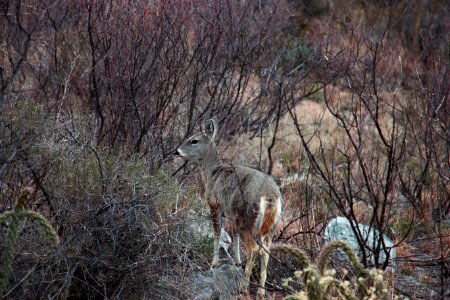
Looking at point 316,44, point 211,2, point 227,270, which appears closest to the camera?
point 227,270

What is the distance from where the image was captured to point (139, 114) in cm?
823

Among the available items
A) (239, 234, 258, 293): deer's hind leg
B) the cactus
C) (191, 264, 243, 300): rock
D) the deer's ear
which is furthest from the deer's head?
the cactus

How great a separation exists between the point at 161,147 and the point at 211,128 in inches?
31.0

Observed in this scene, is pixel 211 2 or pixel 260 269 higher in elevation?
pixel 211 2

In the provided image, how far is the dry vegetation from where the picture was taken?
620 cm

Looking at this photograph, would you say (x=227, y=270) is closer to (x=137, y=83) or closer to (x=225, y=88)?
(x=137, y=83)

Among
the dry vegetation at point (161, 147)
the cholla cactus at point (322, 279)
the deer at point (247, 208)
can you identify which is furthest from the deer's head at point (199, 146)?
the cholla cactus at point (322, 279)

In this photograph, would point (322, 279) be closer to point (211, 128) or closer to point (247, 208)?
point (247, 208)

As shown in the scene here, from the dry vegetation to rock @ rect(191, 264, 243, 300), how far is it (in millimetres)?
178

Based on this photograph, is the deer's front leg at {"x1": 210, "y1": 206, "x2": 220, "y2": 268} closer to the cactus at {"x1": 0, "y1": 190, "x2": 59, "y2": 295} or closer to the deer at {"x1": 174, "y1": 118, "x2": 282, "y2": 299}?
the deer at {"x1": 174, "y1": 118, "x2": 282, "y2": 299}

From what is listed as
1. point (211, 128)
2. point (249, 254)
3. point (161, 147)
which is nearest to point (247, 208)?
point (249, 254)

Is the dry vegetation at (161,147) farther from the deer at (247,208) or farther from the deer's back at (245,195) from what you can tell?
the deer's back at (245,195)

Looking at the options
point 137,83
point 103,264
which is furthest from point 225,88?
point 103,264

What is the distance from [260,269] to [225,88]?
343 centimetres
